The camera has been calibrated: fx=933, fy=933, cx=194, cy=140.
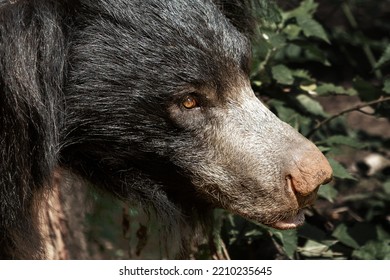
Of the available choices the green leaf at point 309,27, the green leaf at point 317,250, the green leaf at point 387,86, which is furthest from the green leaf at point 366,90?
the green leaf at point 317,250

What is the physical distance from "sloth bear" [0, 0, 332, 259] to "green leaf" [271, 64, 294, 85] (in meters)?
0.94

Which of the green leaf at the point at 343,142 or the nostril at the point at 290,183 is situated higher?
the nostril at the point at 290,183

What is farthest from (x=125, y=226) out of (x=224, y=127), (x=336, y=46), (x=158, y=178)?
(x=336, y=46)

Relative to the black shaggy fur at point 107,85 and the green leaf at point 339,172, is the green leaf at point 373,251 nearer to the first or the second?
the green leaf at point 339,172

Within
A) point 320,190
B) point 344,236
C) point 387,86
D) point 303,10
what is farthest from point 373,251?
point 303,10

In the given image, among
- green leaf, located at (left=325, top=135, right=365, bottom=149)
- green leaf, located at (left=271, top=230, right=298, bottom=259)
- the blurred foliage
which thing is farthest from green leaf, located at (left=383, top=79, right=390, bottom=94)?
green leaf, located at (left=271, top=230, right=298, bottom=259)

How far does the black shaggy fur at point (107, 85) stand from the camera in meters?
3.70

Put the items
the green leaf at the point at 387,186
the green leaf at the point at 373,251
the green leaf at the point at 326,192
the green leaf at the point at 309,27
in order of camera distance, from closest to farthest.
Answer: the green leaf at the point at 373,251
the green leaf at the point at 326,192
the green leaf at the point at 309,27
the green leaf at the point at 387,186

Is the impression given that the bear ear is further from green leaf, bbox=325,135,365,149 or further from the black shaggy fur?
green leaf, bbox=325,135,365,149

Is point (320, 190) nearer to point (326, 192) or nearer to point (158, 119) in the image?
point (326, 192)

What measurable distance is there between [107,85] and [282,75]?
4.64 ft

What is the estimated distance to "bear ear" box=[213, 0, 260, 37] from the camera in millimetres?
4527

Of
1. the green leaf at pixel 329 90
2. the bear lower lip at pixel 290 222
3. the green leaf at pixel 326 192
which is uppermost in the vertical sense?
the green leaf at pixel 329 90

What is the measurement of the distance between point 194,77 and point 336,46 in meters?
4.22
